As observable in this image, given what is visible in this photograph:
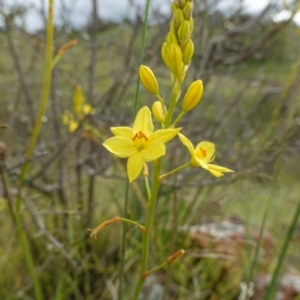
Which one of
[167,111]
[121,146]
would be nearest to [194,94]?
[167,111]

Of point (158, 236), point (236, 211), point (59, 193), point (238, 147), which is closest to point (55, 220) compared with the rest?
point (59, 193)

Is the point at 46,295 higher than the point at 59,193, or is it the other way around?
the point at 59,193

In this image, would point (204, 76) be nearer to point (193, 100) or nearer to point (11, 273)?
point (193, 100)

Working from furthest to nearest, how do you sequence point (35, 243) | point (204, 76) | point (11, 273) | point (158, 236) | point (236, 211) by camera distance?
point (236, 211)
point (35, 243)
point (11, 273)
point (158, 236)
point (204, 76)

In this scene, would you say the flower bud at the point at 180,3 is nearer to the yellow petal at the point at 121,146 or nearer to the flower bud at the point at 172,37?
the flower bud at the point at 172,37

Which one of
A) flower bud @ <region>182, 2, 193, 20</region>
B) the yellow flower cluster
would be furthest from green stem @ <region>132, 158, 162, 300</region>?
flower bud @ <region>182, 2, 193, 20</region>

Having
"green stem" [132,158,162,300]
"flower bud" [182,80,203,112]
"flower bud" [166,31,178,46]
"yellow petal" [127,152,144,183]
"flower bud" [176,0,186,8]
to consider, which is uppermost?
"flower bud" [176,0,186,8]

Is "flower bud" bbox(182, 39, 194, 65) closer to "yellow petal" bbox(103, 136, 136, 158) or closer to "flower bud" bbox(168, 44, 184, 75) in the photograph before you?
"flower bud" bbox(168, 44, 184, 75)
